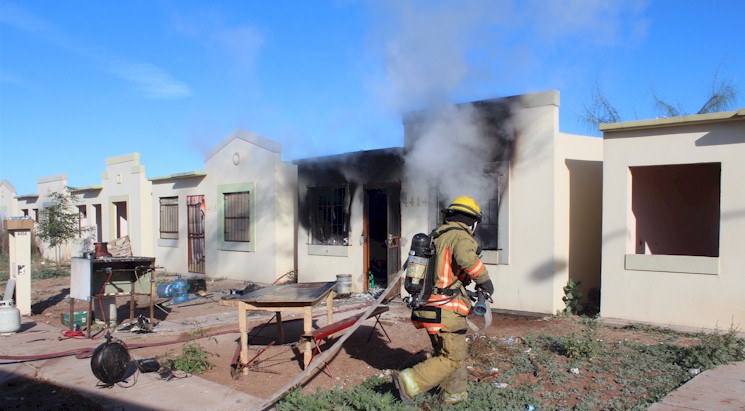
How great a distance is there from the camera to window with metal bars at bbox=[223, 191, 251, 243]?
49.0 ft

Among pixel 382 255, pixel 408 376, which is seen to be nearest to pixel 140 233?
pixel 382 255

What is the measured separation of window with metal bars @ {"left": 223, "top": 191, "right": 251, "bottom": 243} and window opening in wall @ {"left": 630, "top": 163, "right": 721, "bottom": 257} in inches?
381

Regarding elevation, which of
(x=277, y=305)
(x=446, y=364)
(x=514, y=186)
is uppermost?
(x=514, y=186)

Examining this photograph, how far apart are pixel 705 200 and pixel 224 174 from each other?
11.7 m

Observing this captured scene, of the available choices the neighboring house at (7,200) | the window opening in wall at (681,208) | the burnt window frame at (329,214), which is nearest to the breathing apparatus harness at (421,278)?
the window opening in wall at (681,208)

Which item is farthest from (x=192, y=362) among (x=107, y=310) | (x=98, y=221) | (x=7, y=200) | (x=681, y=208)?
(x=7, y=200)

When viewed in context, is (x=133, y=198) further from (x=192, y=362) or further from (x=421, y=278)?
(x=421, y=278)

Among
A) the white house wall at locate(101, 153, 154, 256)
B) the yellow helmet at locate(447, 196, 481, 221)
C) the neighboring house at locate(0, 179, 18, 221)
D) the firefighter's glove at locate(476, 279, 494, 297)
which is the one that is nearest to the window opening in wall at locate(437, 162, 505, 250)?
the yellow helmet at locate(447, 196, 481, 221)

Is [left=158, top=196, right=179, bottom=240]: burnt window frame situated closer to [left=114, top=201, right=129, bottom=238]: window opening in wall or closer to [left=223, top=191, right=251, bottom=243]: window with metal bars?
[left=223, top=191, right=251, bottom=243]: window with metal bars

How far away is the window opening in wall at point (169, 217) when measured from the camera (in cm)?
1745

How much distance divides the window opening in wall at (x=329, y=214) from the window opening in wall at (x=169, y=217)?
6.77 meters

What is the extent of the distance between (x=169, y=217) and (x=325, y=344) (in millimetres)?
12317

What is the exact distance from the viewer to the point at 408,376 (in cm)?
451

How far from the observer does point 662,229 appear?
31.6ft
